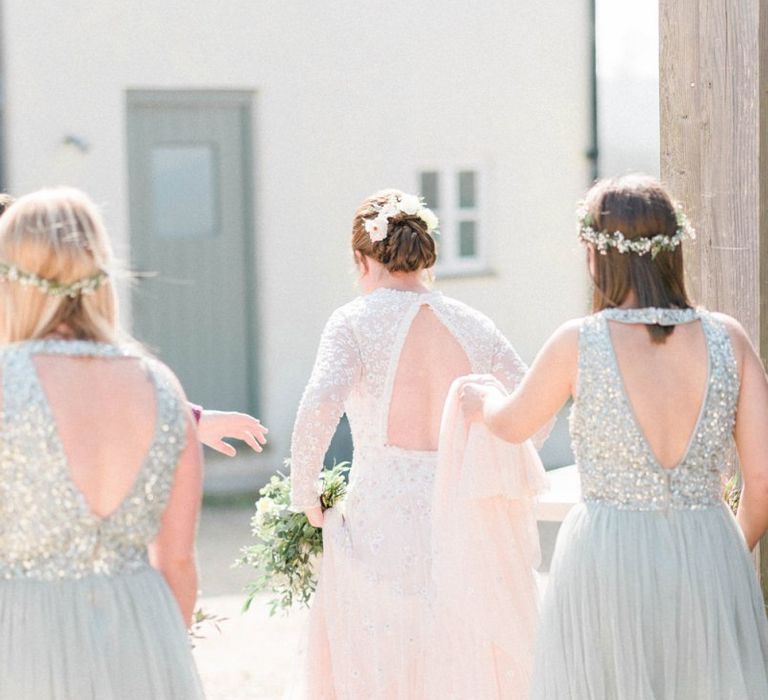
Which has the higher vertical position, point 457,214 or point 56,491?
point 457,214

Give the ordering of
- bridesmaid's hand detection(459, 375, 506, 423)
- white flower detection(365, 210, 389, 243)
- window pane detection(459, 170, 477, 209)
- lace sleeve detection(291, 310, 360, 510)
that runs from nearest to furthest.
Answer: bridesmaid's hand detection(459, 375, 506, 423), lace sleeve detection(291, 310, 360, 510), white flower detection(365, 210, 389, 243), window pane detection(459, 170, 477, 209)

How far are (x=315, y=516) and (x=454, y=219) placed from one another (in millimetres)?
7404

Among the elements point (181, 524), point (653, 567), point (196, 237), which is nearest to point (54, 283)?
point (181, 524)

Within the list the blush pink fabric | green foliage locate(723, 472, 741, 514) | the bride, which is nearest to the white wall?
the bride

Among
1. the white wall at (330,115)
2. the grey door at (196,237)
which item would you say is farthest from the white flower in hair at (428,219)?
the grey door at (196,237)

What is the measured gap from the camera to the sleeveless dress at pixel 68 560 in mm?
2986

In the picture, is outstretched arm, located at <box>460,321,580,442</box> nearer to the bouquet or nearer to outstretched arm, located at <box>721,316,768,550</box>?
outstretched arm, located at <box>721,316,768,550</box>

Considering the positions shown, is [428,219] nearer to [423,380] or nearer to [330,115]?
[423,380]

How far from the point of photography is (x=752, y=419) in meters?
3.52

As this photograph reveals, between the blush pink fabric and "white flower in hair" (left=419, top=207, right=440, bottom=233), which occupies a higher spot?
"white flower in hair" (left=419, top=207, right=440, bottom=233)

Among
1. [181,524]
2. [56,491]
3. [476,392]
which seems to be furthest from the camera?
[476,392]

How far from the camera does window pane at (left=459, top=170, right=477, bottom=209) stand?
12.0 meters

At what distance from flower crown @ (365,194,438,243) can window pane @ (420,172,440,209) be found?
23.0ft

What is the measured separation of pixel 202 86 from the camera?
34.4ft
